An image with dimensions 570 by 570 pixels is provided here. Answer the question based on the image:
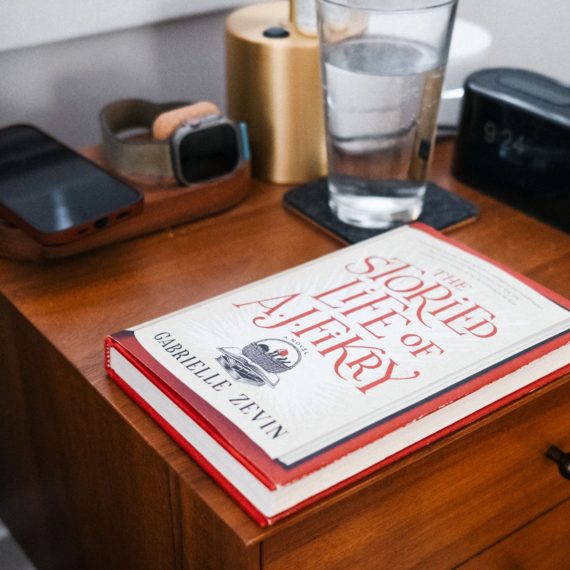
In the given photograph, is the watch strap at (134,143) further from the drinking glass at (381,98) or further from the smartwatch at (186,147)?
the drinking glass at (381,98)

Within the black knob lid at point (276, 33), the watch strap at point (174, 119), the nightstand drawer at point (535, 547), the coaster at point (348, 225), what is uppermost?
the black knob lid at point (276, 33)

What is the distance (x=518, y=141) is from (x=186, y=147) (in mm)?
279

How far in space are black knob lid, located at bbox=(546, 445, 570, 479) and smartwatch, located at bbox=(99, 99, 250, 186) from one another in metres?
0.34

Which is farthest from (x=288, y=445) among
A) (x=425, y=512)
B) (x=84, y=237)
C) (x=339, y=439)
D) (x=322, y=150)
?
(x=322, y=150)

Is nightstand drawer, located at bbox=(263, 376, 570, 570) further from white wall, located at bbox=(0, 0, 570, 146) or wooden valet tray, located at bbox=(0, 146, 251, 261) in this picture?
white wall, located at bbox=(0, 0, 570, 146)

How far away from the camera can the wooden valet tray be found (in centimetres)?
64

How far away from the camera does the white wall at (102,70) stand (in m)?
0.81

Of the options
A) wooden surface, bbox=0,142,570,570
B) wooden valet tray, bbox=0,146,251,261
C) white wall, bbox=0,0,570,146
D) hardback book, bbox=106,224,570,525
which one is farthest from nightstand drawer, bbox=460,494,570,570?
white wall, bbox=0,0,570,146

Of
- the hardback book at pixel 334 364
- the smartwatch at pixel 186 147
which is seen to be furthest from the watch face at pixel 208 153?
the hardback book at pixel 334 364

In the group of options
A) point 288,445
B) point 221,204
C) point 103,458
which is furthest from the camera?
point 221,204

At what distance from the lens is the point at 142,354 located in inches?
19.7

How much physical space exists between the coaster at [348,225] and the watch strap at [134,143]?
115mm

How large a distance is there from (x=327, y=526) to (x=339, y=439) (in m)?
0.06

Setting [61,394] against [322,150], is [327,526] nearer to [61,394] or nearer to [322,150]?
[61,394]
